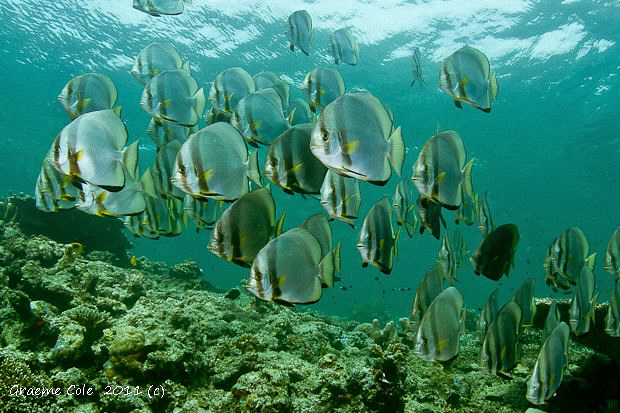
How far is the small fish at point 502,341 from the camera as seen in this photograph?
3.29m

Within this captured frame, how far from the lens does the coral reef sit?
161 inches

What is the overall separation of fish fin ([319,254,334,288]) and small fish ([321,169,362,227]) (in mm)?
419

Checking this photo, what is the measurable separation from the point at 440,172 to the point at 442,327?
4.24 feet

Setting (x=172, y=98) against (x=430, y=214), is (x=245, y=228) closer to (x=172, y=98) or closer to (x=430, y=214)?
(x=430, y=214)

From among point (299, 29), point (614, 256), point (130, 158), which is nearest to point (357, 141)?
point (130, 158)

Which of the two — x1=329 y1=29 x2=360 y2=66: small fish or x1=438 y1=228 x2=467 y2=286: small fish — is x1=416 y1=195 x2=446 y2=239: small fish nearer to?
x1=438 y1=228 x2=467 y2=286: small fish

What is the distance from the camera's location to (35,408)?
3.68m

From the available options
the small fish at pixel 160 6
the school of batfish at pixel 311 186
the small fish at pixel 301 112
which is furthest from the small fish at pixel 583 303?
the small fish at pixel 160 6

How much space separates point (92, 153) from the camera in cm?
281

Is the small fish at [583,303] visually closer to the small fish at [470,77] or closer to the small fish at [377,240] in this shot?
the small fish at [470,77]

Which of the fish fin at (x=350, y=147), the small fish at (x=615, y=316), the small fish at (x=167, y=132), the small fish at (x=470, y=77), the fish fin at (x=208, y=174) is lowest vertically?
the small fish at (x=615, y=316)

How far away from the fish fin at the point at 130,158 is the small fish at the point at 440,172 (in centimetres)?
221

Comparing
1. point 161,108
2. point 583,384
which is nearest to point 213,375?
point 161,108

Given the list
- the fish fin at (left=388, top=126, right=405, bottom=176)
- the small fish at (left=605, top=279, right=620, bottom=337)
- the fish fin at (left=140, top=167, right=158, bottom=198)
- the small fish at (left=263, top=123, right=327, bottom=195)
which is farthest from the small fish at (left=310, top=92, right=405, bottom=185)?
the small fish at (left=605, top=279, right=620, bottom=337)
